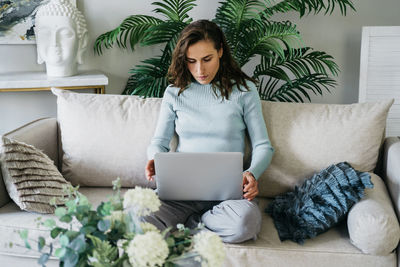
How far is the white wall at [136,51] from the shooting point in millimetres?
2654

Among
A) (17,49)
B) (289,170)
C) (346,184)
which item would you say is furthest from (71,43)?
(346,184)

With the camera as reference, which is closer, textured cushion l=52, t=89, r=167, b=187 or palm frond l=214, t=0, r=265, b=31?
textured cushion l=52, t=89, r=167, b=187

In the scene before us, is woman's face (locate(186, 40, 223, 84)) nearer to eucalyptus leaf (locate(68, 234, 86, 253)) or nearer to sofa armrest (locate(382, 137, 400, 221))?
sofa armrest (locate(382, 137, 400, 221))

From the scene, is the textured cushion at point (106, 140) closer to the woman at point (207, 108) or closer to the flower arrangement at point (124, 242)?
the woman at point (207, 108)

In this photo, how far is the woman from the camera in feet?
5.61

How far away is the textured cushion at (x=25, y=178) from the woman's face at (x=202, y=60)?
0.69 m

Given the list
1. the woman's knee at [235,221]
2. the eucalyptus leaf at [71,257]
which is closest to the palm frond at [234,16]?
the woman's knee at [235,221]

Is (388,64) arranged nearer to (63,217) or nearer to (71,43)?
(71,43)

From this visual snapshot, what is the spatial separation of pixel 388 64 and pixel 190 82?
1.28 metres

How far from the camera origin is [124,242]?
Result: 0.88m

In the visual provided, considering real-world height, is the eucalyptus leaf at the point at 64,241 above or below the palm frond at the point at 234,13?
below

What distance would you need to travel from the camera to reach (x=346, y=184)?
1.54 m

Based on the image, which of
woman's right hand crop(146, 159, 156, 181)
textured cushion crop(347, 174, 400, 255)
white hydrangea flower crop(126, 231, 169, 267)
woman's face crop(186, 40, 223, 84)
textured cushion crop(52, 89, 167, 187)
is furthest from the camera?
textured cushion crop(52, 89, 167, 187)

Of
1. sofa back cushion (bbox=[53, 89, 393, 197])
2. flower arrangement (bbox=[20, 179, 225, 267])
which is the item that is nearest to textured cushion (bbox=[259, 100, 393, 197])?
sofa back cushion (bbox=[53, 89, 393, 197])
